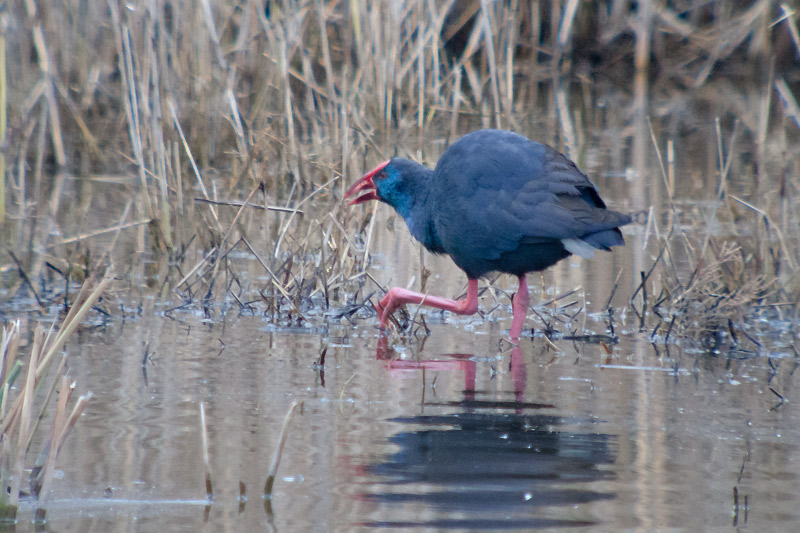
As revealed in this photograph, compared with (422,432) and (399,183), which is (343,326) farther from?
(422,432)

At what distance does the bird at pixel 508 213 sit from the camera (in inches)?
175

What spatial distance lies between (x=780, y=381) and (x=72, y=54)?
5828 mm

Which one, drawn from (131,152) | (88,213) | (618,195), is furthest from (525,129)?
(88,213)

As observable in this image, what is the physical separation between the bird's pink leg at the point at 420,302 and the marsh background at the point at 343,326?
3.7 inches

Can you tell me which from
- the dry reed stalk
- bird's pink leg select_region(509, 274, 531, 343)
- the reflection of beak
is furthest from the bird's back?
the dry reed stalk

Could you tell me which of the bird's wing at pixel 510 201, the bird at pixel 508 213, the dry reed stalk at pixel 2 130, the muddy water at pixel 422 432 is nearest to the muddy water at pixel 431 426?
the muddy water at pixel 422 432

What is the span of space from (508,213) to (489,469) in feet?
4.97

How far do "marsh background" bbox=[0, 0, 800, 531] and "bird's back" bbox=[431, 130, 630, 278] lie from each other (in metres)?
0.35

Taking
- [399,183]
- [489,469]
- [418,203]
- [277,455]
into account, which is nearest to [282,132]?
[399,183]

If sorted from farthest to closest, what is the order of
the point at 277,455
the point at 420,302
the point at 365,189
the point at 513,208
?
the point at 365,189
the point at 420,302
the point at 513,208
the point at 277,455

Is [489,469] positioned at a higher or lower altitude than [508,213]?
lower

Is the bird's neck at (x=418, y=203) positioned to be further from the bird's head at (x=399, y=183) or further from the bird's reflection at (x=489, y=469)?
the bird's reflection at (x=489, y=469)

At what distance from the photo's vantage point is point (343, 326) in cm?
490

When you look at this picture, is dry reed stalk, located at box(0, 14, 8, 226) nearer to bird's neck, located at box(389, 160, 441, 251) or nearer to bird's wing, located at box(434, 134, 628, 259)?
bird's neck, located at box(389, 160, 441, 251)
